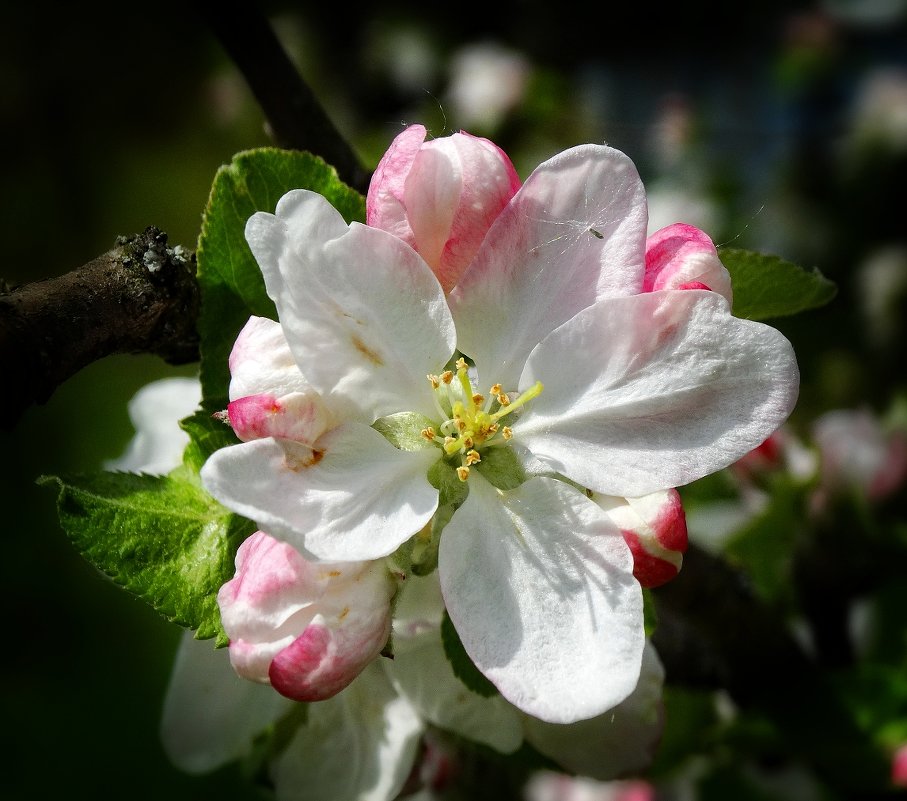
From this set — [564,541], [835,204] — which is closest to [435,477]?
[564,541]

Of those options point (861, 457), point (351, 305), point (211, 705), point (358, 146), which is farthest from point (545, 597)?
point (358, 146)

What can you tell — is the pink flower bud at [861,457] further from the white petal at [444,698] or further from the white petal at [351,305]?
the white petal at [351,305]

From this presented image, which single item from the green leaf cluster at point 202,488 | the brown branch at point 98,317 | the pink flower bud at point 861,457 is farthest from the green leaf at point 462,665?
the pink flower bud at point 861,457

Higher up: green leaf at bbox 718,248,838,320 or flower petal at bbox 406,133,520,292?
flower petal at bbox 406,133,520,292

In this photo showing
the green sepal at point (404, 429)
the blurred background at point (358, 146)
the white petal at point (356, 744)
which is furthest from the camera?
the blurred background at point (358, 146)

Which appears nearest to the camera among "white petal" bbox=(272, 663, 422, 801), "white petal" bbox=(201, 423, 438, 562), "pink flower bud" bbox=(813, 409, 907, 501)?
"white petal" bbox=(201, 423, 438, 562)

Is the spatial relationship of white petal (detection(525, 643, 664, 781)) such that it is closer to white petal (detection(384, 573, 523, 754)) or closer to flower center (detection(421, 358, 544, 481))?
white petal (detection(384, 573, 523, 754))

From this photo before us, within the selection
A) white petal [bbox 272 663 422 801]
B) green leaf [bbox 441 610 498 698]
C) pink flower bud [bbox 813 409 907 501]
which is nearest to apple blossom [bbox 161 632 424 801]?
white petal [bbox 272 663 422 801]
